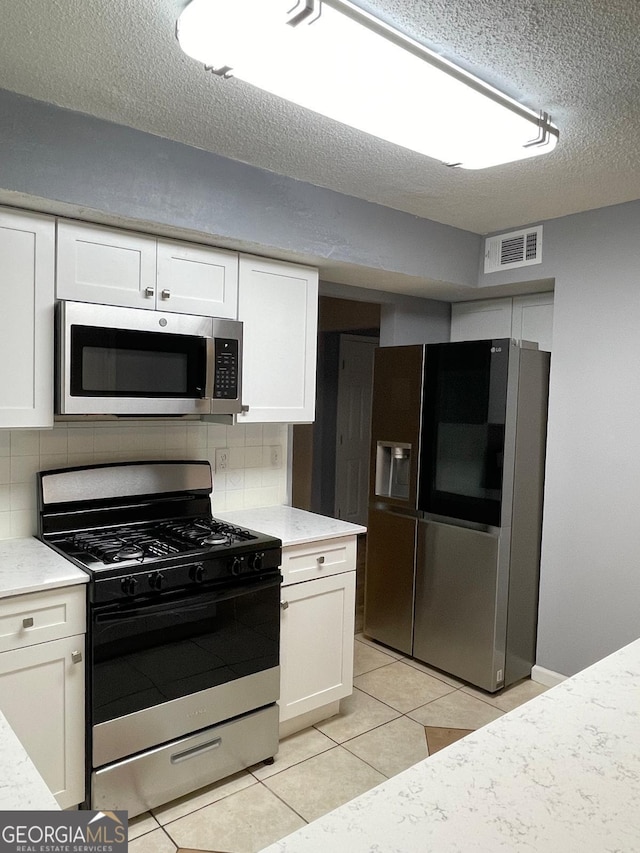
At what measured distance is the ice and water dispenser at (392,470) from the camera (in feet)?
12.0

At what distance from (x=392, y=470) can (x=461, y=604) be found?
0.85 meters

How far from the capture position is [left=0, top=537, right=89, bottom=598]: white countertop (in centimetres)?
198

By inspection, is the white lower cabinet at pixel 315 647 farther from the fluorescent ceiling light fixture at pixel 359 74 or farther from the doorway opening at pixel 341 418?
the doorway opening at pixel 341 418

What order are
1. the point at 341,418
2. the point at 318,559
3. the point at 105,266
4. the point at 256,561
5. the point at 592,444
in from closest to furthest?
the point at 105,266 < the point at 256,561 < the point at 318,559 < the point at 592,444 < the point at 341,418

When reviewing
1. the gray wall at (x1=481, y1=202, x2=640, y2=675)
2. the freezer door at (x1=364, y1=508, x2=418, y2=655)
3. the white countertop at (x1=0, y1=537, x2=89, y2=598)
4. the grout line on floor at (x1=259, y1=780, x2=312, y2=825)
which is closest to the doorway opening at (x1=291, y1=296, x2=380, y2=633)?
the freezer door at (x1=364, y1=508, x2=418, y2=655)

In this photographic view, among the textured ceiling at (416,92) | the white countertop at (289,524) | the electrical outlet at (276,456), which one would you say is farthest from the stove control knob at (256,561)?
the textured ceiling at (416,92)

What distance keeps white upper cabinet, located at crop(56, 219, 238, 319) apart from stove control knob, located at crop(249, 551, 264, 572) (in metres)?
1.00

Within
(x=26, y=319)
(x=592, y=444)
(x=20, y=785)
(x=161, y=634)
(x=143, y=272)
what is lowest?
(x=161, y=634)

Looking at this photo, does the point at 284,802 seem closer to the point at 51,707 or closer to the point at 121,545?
the point at 51,707

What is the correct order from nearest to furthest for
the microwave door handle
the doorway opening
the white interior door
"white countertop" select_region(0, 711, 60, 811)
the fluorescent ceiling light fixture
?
"white countertop" select_region(0, 711, 60, 811), the fluorescent ceiling light fixture, the microwave door handle, the doorway opening, the white interior door

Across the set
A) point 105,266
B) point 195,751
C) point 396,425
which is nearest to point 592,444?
point 396,425

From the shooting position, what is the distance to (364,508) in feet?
20.7

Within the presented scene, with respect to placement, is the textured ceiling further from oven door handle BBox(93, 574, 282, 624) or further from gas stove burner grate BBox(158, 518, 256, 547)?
oven door handle BBox(93, 574, 282, 624)

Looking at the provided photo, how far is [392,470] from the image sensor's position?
374 centimetres
